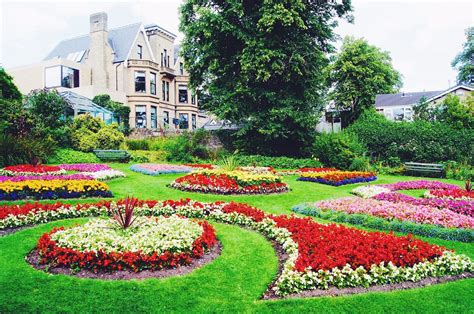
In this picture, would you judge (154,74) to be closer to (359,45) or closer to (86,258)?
(359,45)

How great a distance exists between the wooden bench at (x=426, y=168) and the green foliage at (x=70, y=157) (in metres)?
17.2

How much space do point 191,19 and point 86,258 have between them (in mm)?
23401

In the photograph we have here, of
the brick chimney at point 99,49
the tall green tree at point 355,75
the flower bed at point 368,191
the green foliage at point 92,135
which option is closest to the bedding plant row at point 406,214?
the flower bed at point 368,191

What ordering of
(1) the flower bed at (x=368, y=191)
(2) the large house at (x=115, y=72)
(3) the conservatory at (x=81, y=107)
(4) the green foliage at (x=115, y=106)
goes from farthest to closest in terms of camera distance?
1. (2) the large house at (x=115, y=72)
2. (4) the green foliage at (x=115, y=106)
3. (3) the conservatory at (x=81, y=107)
4. (1) the flower bed at (x=368, y=191)

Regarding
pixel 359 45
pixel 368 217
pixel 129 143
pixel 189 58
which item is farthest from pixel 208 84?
pixel 359 45

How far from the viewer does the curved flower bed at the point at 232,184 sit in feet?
41.3

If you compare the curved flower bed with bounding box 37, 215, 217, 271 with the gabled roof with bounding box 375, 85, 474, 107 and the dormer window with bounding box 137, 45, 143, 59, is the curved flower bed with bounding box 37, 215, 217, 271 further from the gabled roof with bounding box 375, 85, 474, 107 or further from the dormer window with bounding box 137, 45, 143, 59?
the gabled roof with bounding box 375, 85, 474, 107

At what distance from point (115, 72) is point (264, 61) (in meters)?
21.9

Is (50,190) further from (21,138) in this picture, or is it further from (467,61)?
(467,61)

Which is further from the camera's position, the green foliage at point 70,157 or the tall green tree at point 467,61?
the tall green tree at point 467,61

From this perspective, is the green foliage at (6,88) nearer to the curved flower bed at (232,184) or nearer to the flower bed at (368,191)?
the curved flower bed at (232,184)

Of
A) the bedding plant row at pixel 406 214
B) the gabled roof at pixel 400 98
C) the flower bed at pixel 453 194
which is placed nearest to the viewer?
the bedding plant row at pixel 406 214

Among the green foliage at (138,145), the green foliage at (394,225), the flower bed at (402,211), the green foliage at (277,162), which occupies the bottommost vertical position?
the green foliage at (394,225)

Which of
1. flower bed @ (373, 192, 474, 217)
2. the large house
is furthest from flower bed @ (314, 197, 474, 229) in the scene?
the large house
